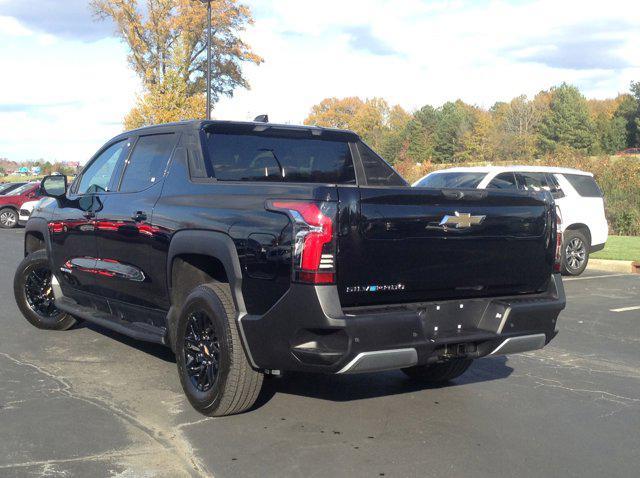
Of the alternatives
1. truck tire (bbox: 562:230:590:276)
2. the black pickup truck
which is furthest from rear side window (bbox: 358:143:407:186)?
truck tire (bbox: 562:230:590:276)

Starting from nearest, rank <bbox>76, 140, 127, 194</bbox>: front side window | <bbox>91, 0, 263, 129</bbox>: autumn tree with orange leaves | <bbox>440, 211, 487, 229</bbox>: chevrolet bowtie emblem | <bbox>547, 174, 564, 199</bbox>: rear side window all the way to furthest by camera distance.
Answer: <bbox>440, 211, 487, 229</bbox>: chevrolet bowtie emblem < <bbox>76, 140, 127, 194</bbox>: front side window < <bbox>547, 174, 564, 199</bbox>: rear side window < <bbox>91, 0, 263, 129</bbox>: autumn tree with orange leaves

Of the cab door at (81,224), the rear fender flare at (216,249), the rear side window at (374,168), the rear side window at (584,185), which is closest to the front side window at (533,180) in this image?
the rear side window at (584,185)

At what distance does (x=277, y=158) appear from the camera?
19.0ft

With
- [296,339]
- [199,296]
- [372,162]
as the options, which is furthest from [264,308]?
[372,162]

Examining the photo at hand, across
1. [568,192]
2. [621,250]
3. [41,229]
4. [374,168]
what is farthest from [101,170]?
[621,250]

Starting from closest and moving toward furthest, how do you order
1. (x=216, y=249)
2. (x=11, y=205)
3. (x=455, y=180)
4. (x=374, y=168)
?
1. (x=216, y=249)
2. (x=374, y=168)
3. (x=455, y=180)
4. (x=11, y=205)

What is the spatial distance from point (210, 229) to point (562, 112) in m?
87.3

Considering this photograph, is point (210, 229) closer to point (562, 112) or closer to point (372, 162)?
point (372, 162)

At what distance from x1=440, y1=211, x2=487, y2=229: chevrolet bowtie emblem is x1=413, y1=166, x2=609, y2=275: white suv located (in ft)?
26.1

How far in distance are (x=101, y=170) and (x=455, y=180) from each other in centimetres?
721

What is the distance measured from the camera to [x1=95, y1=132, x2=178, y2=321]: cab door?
212 inches

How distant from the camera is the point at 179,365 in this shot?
16.5 feet

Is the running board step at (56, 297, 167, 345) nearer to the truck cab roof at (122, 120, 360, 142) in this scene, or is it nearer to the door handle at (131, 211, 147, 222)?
the door handle at (131, 211, 147, 222)

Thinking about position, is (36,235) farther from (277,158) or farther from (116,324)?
(277,158)
